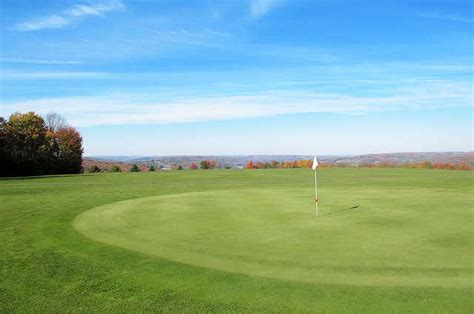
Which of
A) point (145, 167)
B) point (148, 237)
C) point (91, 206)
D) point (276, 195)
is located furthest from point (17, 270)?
point (145, 167)

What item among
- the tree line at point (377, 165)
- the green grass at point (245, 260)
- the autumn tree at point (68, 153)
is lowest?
the green grass at point (245, 260)

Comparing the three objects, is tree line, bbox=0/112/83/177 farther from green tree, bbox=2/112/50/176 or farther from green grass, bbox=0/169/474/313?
green grass, bbox=0/169/474/313

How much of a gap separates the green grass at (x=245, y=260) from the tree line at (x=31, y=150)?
1397 inches

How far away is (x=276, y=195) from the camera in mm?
17297

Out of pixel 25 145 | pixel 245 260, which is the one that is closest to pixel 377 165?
pixel 25 145

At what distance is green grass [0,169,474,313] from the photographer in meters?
5.95

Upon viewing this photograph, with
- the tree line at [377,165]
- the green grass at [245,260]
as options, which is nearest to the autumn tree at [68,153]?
the tree line at [377,165]

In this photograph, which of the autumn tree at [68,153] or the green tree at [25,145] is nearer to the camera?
the green tree at [25,145]

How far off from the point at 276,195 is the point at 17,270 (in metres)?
11.0

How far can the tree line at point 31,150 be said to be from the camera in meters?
44.9

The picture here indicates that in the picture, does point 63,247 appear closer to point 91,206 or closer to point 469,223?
point 91,206

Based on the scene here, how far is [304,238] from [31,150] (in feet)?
145

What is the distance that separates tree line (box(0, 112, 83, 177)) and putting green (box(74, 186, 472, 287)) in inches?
1382

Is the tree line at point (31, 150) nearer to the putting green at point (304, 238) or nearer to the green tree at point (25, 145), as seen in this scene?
the green tree at point (25, 145)
